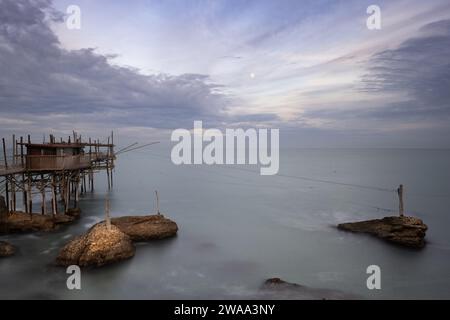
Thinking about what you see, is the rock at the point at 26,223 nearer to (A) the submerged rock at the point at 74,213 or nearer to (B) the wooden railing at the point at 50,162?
(A) the submerged rock at the point at 74,213

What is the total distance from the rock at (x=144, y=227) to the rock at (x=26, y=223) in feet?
20.7

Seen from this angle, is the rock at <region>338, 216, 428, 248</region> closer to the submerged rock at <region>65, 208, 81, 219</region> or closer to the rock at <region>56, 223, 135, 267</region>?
the rock at <region>56, 223, 135, 267</region>

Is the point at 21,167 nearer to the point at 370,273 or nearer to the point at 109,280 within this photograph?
the point at 109,280

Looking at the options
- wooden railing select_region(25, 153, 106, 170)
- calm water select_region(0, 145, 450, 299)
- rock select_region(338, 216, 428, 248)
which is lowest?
calm water select_region(0, 145, 450, 299)

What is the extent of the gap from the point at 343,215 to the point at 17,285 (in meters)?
36.7

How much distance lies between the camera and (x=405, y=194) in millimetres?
61500

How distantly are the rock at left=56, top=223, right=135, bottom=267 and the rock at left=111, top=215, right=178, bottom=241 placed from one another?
3.98 m

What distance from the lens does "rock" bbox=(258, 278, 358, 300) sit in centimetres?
1839

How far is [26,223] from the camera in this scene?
28.4 metres

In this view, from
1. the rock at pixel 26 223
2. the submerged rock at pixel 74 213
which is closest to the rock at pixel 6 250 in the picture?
the rock at pixel 26 223

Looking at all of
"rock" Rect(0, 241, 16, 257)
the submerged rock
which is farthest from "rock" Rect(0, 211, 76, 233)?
"rock" Rect(0, 241, 16, 257)

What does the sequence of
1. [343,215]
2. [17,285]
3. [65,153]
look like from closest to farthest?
[17,285] → [65,153] → [343,215]

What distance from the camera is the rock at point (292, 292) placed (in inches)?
724
